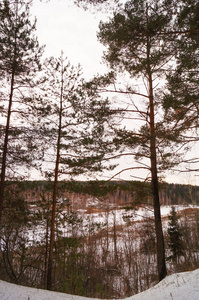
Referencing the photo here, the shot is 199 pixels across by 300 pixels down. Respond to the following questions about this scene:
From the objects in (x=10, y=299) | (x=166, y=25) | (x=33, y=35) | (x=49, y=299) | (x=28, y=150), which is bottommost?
(x=49, y=299)

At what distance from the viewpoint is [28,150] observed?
757 cm

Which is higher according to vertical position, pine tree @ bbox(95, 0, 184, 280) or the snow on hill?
pine tree @ bbox(95, 0, 184, 280)

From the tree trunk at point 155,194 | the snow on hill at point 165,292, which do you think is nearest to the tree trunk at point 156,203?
the tree trunk at point 155,194

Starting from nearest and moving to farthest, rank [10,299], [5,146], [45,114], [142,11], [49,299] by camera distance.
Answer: [10,299]
[49,299]
[142,11]
[5,146]
[45,114]

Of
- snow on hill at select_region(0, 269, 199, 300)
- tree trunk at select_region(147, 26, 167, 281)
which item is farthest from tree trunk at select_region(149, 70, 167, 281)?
snow on hill at select_region(0, 269, 199, 300)

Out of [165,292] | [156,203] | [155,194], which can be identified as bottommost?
[165,292]

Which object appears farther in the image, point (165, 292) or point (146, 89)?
point (146, 89)

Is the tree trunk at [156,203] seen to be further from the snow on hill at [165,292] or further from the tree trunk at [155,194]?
the snow on hill at [165,292]

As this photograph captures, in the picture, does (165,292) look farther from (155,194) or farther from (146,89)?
(146,89)

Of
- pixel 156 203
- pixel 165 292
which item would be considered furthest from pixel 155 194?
pixel 165 292

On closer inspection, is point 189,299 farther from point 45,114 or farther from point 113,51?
point 113,51

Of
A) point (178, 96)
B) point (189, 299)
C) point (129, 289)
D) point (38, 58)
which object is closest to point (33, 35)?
point (38, 58)

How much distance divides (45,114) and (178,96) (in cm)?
521

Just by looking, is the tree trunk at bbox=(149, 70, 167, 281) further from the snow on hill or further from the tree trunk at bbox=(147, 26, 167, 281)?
the snow on hill
